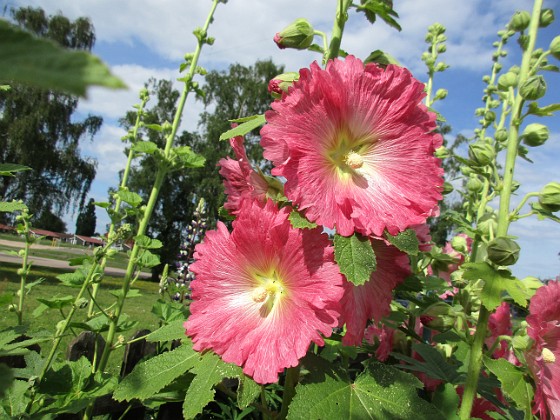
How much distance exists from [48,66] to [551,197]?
1.30 m

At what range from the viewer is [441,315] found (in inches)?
47.1

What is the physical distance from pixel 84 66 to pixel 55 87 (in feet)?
0.05

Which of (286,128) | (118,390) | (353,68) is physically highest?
(353,68)

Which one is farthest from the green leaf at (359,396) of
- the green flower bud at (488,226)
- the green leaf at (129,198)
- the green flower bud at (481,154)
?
the green leaf at (129,198)

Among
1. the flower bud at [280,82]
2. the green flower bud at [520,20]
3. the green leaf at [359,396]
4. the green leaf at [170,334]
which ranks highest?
the green flower bud at [520,20]

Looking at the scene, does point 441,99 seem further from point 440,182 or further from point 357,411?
point 357,411

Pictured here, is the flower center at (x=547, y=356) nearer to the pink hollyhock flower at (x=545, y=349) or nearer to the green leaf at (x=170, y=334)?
the pink hollyhock flower at (x=545, y=349)

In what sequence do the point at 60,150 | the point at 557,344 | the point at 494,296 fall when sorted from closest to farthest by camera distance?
the point at 494,296, the point at 557,344, the point at 60,150

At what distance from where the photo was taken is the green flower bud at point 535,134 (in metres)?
1.21

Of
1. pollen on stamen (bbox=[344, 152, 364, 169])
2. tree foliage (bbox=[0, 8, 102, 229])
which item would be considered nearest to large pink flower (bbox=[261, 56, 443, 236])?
pollen on stamen (bbox=[344, 152, 364, 169])

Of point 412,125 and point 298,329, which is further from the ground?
point 412,125

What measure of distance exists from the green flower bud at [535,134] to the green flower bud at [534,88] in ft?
0.25

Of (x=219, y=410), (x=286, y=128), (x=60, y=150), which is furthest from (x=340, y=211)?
(x=60, y=150)

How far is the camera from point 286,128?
0.79 m
